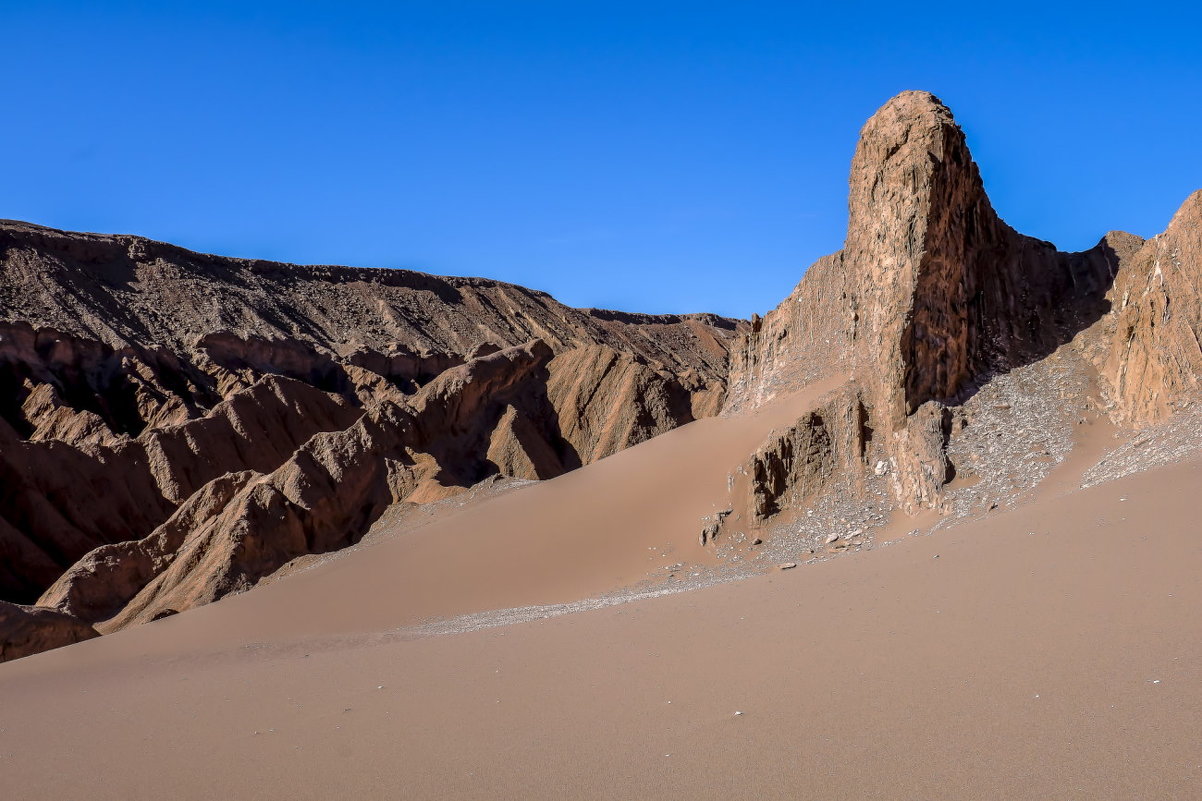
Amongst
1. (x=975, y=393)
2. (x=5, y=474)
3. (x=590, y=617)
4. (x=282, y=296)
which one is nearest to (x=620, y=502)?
(x=975, y=393)

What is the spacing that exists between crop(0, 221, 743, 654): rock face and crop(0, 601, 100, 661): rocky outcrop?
3.56m

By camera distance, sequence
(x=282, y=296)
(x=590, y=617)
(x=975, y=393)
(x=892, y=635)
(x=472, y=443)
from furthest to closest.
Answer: (x=282, y=296) < (x=472, y=443) < (x=975, y=393) < (x=590, y=617) < (x=892, y=635)

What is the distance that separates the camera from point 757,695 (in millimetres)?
7582

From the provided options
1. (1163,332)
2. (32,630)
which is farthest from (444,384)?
(1163,332)

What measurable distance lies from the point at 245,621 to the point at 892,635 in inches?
580

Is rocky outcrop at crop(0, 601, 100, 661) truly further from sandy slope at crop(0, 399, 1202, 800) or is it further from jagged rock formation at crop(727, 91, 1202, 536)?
jagged rock formation at crop(727, 91, 1202, 536)

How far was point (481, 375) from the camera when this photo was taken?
44.7 meters

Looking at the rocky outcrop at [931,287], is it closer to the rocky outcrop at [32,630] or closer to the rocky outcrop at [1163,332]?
the rocky outcrop at [1163,332]

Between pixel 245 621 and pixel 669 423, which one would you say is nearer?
pixel 245 621

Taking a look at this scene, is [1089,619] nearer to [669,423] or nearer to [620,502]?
[620,502]

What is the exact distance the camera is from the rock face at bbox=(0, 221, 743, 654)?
92.7ft

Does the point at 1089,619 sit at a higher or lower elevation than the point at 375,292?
lower

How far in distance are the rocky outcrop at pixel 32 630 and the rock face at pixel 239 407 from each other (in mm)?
3556

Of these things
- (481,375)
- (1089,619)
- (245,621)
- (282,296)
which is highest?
(282,296)
